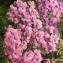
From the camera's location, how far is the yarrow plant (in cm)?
191

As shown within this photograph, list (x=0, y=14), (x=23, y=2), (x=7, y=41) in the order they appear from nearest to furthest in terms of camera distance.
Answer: (x=7, y=41)
(x=23, y=2)
(x=0, y=14)

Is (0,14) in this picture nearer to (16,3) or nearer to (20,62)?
(16,3)

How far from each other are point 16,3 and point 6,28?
7.0 inches

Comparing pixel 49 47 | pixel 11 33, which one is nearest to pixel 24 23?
pixel 11 33

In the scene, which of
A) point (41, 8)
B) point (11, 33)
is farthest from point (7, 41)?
point (41, 8)

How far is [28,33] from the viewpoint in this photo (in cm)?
191

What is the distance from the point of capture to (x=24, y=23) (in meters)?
1.94

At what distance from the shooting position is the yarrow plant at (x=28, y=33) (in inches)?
75.0

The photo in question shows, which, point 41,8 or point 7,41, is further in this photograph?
point 41,8

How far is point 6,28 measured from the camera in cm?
201

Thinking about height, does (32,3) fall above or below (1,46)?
above

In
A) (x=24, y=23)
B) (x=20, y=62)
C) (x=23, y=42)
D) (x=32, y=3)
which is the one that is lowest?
(x=20, y=62)

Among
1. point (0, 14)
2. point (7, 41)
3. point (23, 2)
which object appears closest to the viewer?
point (7, 41)

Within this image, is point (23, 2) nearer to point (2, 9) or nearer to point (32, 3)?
point (32, 3)
